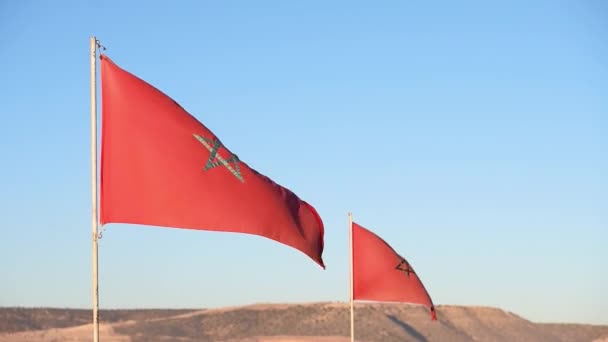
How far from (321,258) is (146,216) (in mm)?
2705

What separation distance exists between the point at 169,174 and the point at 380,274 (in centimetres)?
1101

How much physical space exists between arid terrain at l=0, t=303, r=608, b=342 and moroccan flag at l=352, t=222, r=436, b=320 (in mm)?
62055

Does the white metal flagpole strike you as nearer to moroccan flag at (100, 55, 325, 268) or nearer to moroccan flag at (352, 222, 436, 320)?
moroccan flag at (100, 55, 325, 268)

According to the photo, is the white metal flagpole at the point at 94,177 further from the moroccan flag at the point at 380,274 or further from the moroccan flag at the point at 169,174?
the moroccan flag at the point at 380,274

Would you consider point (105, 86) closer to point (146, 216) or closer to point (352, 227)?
point (146, 216)

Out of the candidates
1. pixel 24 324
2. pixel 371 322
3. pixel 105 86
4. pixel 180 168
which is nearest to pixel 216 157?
pixel 180 168

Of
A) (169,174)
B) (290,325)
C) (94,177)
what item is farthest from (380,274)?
(290,325)

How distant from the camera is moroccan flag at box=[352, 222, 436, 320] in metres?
27.5

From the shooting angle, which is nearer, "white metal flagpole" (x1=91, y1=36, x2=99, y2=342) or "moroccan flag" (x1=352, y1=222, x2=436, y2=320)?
"white metal flagpole" (x1=91, y1=36, x2=99, y2=342)

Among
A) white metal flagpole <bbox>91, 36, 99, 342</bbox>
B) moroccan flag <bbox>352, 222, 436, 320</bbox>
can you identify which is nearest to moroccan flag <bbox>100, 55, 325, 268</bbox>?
white metal flagpole <bbox>91, 36, 99, 342</bbox>

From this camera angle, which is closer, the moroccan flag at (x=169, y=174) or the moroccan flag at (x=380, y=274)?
the moroccan flag at (x=169, y=174)

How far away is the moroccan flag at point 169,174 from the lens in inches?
667

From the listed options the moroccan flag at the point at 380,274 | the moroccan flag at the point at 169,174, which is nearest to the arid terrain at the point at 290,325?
the moroccan flag at the point at 380,274

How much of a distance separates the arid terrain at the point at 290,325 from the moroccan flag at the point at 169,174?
72.2m
